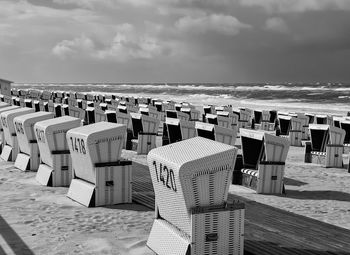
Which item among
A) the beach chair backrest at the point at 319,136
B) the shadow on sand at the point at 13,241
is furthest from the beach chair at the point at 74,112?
the shadow on sand at the point at 13,241

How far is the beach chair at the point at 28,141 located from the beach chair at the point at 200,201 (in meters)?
6.74

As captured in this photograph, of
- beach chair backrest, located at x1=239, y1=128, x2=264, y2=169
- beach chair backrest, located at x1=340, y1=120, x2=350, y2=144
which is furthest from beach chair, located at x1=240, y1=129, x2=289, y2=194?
beach chair backrest, located at x1=340, y1=120, x2=350, y2=144

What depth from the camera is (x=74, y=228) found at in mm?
7637

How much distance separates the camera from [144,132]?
1709cm

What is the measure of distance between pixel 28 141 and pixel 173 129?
16.5ft

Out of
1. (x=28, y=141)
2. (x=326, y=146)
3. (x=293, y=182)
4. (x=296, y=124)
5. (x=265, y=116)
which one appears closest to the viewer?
(x=28, y=141)

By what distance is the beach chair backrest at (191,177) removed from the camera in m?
5.78

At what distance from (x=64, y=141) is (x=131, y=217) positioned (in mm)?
3182

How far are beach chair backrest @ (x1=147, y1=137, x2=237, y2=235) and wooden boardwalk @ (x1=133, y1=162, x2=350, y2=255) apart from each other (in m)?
1.00

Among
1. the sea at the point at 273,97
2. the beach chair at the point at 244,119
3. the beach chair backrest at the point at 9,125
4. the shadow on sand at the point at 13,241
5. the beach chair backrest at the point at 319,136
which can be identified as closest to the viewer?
the shadow on sand at the point at 13,241

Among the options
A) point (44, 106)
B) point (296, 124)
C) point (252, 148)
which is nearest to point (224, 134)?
point (252, 148)

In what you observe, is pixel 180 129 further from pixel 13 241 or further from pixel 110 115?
pixel 13 241

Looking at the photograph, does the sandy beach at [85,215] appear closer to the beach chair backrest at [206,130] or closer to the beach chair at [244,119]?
the beach chair backrest at [206,130]

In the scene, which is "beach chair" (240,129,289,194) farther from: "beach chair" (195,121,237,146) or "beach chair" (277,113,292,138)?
"beach chair" (277,113,292,138)
